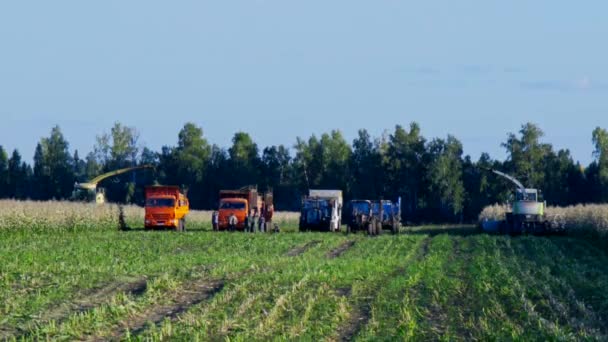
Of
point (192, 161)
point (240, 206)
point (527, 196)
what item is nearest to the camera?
point (240, 206)

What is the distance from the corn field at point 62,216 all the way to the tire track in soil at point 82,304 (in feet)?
82.2


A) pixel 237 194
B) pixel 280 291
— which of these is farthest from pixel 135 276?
pixel 237 194

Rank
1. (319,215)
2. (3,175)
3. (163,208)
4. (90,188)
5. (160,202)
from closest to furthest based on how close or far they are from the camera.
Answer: (163,208), (160,202), (319,215), (90,188), (3,175)

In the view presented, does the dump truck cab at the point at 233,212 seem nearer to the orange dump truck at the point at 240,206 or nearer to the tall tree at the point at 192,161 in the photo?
the orange dump truck at the point at 240,206

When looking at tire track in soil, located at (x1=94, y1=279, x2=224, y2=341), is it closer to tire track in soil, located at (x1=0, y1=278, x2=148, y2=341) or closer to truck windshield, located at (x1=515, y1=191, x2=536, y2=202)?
tire track in soil, located at (x1=0, y1=278, x2=148, y2=341)

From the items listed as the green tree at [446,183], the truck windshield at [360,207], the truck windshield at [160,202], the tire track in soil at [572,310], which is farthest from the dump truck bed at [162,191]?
the green tree at [446,183]

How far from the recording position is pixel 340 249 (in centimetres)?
3931

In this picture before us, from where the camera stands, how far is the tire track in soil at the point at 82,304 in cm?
1578

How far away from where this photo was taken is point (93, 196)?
256 feet

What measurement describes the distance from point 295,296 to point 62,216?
1269 inches

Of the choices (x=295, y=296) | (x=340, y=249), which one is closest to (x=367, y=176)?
(x=340, y=249)

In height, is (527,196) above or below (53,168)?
below

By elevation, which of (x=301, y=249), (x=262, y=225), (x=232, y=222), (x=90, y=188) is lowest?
(x=301, y=249)

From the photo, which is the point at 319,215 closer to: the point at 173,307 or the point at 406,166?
the point at 173,307
